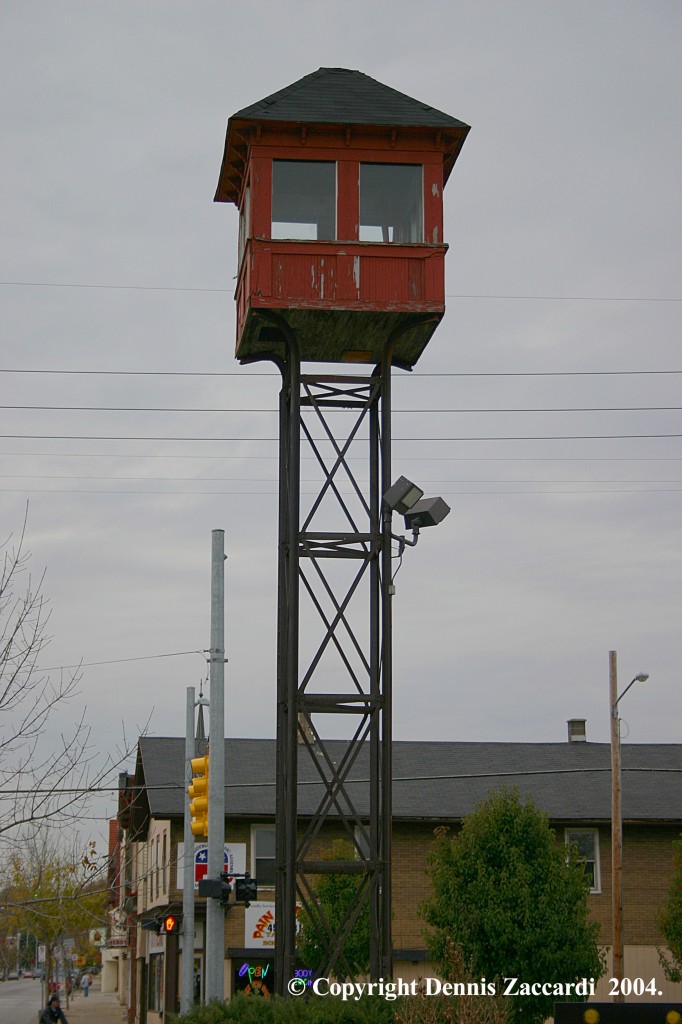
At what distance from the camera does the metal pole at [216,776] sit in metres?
17.8

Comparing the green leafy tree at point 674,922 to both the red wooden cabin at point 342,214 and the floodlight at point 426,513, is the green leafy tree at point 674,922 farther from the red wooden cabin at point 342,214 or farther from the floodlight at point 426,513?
the red wooden cabin at point 342,214

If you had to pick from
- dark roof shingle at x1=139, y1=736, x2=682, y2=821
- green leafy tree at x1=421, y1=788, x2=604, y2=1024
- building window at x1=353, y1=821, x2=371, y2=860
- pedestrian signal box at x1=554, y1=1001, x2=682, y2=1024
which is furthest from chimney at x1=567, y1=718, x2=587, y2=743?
pedestrian signal box at x1=554, y1=1001, x2=682, y2=1024

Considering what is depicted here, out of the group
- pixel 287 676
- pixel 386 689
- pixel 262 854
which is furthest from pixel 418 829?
pixel 287 676

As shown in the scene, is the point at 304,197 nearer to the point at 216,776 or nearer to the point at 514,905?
the point at 216,776

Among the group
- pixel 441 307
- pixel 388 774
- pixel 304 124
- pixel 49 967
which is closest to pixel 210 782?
pixel 388 774

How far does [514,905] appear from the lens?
2362 cm

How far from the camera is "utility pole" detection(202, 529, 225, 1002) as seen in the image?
1781 cm

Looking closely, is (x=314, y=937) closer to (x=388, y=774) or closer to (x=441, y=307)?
(x=388, y=774)

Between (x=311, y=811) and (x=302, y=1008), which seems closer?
(x=302, y=1008)

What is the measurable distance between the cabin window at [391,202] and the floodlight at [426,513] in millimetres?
3737

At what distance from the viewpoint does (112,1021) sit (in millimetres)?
47500

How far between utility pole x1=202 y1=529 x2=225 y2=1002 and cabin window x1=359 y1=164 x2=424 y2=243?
190 inches

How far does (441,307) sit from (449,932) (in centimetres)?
Result: 1152

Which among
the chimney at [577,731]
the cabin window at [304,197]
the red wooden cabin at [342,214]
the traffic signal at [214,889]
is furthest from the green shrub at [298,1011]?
the chimney at [577,731]
